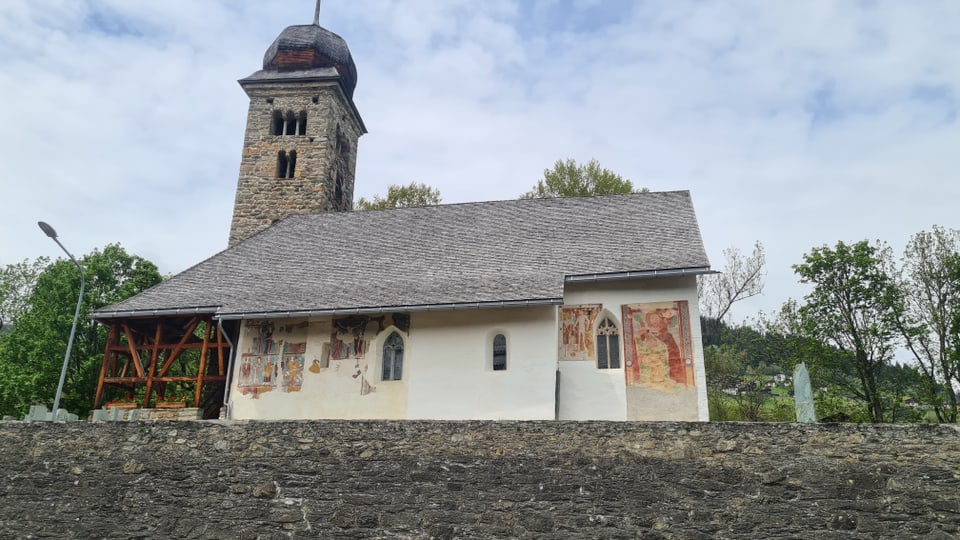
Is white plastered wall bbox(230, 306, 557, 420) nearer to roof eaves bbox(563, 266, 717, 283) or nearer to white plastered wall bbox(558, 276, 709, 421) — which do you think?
white plastered wall bbox(558, 276, 709, 421)

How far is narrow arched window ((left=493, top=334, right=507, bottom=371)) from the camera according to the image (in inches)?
A: 551

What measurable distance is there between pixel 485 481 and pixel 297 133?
19184mm

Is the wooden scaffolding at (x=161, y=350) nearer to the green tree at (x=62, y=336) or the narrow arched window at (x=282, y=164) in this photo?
the green tree at (x=62, y=336)

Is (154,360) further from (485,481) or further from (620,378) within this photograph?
(485,481)

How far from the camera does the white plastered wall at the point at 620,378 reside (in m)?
13.5

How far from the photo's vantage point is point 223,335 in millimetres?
15430

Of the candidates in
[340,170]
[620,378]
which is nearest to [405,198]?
[340,170]

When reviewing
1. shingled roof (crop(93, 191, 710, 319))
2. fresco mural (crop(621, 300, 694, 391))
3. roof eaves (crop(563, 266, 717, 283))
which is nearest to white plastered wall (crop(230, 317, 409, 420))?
shingled roof (crop(93, 191, 710, 319))

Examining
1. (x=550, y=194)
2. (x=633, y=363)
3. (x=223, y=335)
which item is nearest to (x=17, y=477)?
(x=223, y=335)

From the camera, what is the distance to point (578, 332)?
47.4 ft

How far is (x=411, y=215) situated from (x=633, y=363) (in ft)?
27.6

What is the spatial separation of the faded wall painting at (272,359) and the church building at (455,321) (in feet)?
0.08

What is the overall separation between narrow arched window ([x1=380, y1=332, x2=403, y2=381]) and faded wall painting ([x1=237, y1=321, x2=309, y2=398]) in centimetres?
175

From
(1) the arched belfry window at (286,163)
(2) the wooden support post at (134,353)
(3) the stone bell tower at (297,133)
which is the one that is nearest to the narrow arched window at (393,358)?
(2) the wooden support post at (134,353)
